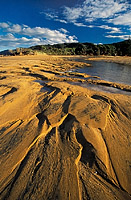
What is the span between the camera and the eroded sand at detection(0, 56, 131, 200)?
4.16 ft

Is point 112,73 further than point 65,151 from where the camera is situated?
Yes

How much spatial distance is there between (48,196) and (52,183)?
0.13 metres

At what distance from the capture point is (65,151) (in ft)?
5.57

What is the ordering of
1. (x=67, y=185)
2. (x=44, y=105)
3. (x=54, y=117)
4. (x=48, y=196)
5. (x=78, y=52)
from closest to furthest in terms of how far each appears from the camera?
1. (x=48, y=196)
2. (x=67, y=185)
3. (x=54, y=117)
4. (x=44, y=105)
5. (x=78, y=52)

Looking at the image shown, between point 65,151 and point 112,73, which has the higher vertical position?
point 112,73

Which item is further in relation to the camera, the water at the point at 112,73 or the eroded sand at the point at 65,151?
the water at the point at 112,73

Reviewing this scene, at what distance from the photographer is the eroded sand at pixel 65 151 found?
1267 millimetres

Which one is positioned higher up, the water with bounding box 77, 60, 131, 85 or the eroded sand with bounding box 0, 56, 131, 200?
the water with bounding box 77, 60, 131, 85

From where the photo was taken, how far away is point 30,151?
67.2 inches

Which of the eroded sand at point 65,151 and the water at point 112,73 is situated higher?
the water at point 112,73

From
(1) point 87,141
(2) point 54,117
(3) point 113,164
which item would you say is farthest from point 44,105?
A: (3) point 113,164

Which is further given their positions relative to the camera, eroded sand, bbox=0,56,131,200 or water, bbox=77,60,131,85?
water, bbox=77,60,131,85

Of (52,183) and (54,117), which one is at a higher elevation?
(54,117)

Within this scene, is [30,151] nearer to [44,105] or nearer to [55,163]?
[55,163]
